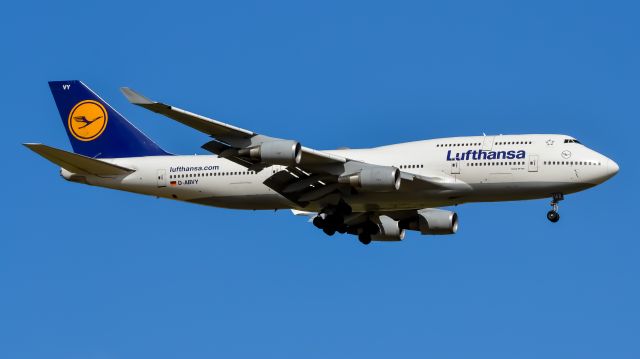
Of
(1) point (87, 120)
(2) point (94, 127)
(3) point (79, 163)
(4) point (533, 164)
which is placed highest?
(1) point (87, 120)

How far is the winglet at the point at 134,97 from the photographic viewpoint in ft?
144

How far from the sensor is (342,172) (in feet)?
164

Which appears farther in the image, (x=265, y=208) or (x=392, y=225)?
(x=392, y=225)

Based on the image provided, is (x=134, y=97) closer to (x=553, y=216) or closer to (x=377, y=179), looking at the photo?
(x=377, y=179)

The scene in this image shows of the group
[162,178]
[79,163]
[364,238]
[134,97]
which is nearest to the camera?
[134,97]

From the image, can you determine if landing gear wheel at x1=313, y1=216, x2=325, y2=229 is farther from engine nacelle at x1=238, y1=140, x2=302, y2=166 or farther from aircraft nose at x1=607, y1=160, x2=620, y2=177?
aircraft nose at x1=607, y1=160, x2=620, y2=177

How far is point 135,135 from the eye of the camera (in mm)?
56312

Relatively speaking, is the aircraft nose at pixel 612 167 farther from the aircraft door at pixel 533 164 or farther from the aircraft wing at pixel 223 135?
the aircraft wing at pixel 223 135

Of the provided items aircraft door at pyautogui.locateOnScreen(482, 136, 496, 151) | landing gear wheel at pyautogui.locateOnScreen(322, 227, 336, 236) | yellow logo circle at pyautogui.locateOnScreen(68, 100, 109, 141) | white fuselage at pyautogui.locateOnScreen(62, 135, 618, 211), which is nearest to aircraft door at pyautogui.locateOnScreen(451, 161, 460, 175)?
white fuselage at pyautogui.locateOnScreen(62, 135, 618, 211)

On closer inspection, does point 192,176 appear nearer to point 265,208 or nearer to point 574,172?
point 265,208

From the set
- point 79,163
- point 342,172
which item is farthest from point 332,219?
point 79,163

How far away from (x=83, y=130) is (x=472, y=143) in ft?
63.4

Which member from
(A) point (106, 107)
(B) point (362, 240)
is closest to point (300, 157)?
(B) point (362, 240)

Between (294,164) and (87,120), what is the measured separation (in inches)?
570
